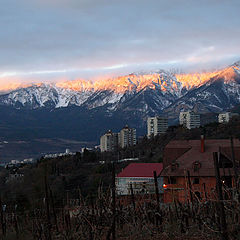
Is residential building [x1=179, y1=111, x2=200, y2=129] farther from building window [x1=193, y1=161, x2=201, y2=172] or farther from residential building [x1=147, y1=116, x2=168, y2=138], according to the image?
building window [x1=193, y1=161, x2=201, y2=172]

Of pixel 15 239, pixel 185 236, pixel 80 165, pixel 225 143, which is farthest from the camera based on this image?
pixel 80 165

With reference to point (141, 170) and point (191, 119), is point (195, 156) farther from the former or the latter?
point (191, 119)

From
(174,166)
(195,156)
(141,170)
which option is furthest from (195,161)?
(141,170)

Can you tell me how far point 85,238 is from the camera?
11281 mm

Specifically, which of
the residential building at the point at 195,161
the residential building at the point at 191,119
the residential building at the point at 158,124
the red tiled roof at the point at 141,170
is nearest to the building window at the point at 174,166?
the residential building at the point at 195,161

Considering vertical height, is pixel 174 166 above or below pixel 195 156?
below

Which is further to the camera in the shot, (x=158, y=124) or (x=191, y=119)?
(x=158, y=124)

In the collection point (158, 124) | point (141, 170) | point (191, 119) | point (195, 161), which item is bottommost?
point (141, 170)

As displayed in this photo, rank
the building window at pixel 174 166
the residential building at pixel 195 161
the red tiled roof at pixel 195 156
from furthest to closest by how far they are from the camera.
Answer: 1. the building window at pixel 174 166
2. the red tiled roof at pixel 195 156
3. the residential building at pixel 195 161

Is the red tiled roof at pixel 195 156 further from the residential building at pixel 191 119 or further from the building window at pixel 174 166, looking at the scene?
the residential building at pixel 191 119

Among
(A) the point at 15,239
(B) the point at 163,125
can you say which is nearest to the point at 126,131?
(B) the point at 163,125

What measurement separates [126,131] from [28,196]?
129293 mm

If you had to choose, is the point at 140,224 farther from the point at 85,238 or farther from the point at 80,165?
the point at 80,165

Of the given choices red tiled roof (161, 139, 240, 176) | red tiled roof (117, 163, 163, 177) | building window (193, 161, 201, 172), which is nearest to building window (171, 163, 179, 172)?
red tiled roof (161, 139, 240, 176)
